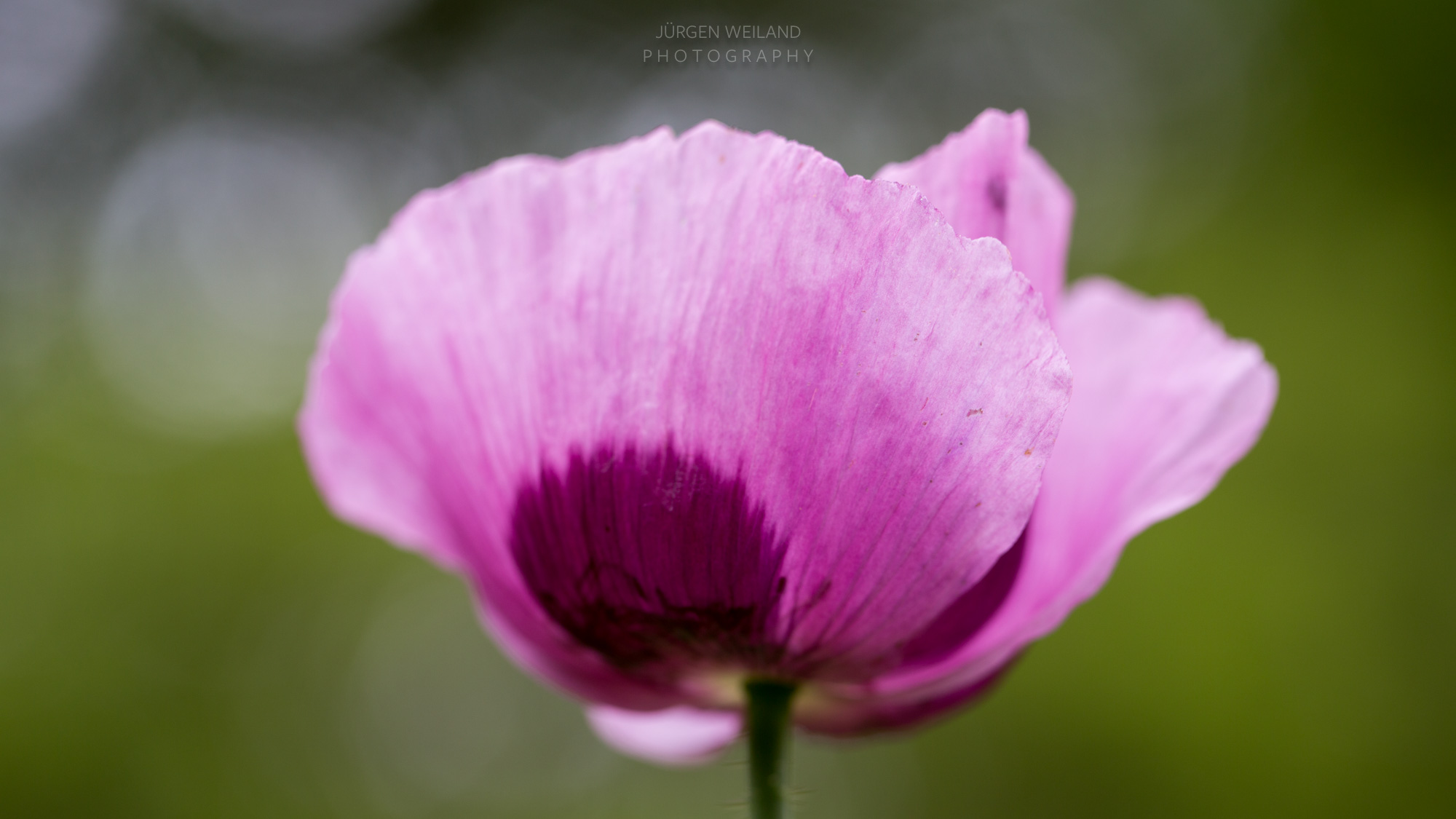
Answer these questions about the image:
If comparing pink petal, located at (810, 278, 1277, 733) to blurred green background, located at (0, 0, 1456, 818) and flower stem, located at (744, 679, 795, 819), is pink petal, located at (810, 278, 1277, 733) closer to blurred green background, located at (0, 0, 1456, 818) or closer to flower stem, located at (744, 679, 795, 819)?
flower stem, located at (744, 679, 795, 819)

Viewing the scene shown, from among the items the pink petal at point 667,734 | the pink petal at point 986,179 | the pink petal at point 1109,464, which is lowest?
the pink petal at point 667,734

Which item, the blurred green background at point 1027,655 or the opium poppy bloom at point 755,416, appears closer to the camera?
the opium poppy bloom at point 755,416

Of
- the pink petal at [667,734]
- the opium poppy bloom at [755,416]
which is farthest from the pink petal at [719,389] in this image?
the pink petal at [667,734]

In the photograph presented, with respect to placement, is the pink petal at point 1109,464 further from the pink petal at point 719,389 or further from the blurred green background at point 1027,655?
A: the blurred green background at point 1027,655

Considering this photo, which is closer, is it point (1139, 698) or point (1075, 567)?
point (1075, 567)

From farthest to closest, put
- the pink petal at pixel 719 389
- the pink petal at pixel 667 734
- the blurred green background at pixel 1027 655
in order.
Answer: the blurred green background at pixel 1027 655 → the pink petal at pixel 667 734 → the pink petal at pixel 719 389

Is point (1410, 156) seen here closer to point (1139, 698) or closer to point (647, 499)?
point (1139, 698)

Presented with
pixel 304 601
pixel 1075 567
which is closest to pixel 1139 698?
pixel 1075 567

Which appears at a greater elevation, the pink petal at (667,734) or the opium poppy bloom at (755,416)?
the opium poppy bloom at (755,416)
